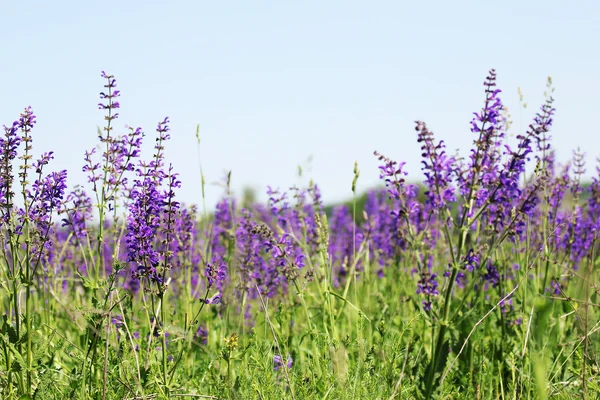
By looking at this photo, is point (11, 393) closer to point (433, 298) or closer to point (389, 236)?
point (433, 298)

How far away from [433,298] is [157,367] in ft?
5.11

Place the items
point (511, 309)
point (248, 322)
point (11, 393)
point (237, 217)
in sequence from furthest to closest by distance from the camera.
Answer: point (237, 217)
point (248, 322)
point (511, 309)
point (11, 393)

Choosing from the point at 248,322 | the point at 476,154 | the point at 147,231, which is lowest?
the point at 248,322

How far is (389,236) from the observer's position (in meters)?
7.75

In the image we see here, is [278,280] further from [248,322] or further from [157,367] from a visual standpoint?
[157,367]

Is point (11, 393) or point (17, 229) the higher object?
point (17, 229)

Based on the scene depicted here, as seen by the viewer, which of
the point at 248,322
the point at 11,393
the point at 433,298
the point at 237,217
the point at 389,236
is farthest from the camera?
the point at 237,217

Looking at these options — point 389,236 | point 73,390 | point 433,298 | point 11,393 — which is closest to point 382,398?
point 433,298

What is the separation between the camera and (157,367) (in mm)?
3594

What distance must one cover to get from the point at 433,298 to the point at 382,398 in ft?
3.52

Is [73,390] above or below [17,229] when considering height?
below

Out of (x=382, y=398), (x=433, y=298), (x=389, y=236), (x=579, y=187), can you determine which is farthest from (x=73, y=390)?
(x=389, y=236)

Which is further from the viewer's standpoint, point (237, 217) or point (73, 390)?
point (237, 217)

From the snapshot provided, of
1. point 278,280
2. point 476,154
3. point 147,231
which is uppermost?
point 476,154
